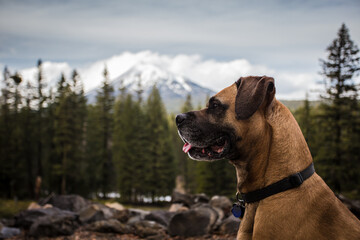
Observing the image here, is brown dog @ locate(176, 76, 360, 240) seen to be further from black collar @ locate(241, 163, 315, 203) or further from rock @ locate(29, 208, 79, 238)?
rock @ locate(29, 208, 79, 238)

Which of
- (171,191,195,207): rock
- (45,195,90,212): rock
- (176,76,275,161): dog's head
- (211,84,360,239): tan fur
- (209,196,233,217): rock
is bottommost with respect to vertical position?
(45,195,90,212): rock

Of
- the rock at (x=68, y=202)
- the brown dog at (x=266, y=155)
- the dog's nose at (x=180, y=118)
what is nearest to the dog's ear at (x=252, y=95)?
the brown dog at (x=266, y=155)

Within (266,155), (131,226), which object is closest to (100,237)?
(131,226)

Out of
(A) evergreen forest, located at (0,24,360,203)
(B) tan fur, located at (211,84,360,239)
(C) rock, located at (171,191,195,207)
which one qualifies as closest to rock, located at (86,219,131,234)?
(C) rock, located at (171,191,195,207)

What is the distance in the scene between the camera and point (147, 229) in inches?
434

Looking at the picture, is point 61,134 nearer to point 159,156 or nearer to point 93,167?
point 93,167

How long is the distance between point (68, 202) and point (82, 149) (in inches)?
1179

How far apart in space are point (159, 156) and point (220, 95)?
44456mm

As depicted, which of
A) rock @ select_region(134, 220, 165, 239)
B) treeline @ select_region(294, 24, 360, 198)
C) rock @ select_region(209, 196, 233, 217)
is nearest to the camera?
rock @ select_region(134, 220, 165, 239)

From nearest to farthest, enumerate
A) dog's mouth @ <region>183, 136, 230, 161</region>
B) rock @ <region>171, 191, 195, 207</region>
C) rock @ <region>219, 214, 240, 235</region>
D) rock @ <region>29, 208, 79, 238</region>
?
dog's mouth @ <region>183, 136, 230, 161</region> < rock @ <region>219, 214, 240, 235</region> < rock @ <region>29, 208, 79, 238</region> < rock @ <region>171, 191, 195, 207</region>

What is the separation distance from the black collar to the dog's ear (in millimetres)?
708

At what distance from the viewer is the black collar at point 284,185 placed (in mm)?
2959

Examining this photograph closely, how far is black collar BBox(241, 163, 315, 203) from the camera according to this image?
296cm

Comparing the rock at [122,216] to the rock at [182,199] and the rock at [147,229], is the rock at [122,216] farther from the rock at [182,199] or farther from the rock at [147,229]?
the rock at [182,199]
